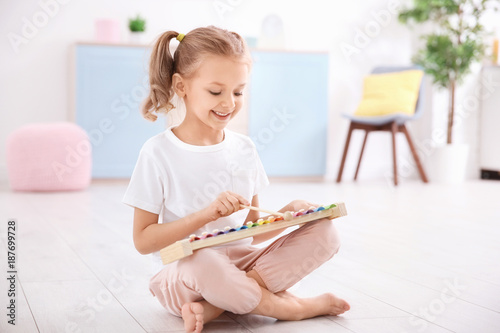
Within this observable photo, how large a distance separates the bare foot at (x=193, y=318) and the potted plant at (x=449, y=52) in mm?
3830

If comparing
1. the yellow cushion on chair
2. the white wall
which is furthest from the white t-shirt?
the white wall

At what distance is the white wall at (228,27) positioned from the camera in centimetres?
461

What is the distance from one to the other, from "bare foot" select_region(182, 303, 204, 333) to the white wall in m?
3.64

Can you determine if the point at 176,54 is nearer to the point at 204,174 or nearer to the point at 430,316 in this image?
the point at 204,174

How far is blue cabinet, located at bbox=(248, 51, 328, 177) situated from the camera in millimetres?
4730

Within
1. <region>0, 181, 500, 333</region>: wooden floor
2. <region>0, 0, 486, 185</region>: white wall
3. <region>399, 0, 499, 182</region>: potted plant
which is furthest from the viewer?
<region>399, 0, 499, 182</region>: potted plant

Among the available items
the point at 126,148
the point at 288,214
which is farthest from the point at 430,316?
the point at 126,148

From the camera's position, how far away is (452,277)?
187 centimetres

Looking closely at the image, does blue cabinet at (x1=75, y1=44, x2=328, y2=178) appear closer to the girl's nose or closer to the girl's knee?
the girl's nose

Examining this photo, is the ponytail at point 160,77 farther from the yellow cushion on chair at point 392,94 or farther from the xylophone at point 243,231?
the yellow cushion on chair at point 392,94

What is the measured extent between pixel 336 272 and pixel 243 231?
2.24 ft

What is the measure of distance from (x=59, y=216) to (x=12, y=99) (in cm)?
188

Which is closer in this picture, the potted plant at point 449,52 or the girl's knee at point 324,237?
the girl's knee at point 324,237

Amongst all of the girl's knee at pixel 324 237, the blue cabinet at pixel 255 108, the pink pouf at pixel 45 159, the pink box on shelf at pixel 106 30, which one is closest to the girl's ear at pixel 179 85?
the girl's knee at pixel 324 237
